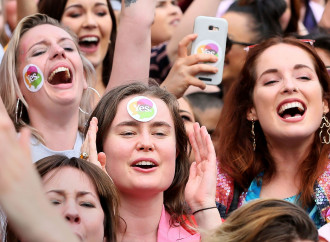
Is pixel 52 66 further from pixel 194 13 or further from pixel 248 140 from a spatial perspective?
pixel 194 13

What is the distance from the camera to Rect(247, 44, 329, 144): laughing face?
12.0 feet

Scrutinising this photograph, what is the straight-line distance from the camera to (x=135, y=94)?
3396 mm

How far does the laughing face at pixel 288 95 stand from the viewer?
367 cm

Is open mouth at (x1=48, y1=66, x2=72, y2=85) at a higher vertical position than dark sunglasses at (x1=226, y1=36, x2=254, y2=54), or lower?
lower

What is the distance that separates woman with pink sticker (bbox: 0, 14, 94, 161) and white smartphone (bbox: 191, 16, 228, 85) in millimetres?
596

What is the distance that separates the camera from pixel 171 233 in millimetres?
3217

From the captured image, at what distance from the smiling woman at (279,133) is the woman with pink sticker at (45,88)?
0.78m

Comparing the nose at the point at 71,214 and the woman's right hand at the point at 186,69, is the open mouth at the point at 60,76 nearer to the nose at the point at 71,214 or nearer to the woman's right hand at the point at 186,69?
the woman's right hand at the point at 186,69

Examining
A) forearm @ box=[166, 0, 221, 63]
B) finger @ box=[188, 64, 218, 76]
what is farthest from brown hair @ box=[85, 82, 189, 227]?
forearm @ box=[166, 0, 221, 63]

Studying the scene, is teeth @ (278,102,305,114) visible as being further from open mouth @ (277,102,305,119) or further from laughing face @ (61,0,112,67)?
laughing face @ (61,0,112,67)

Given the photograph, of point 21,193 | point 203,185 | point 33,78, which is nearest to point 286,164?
point 203,185

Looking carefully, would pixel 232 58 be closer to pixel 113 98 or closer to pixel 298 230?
pixel 113 98

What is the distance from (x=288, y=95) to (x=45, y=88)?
1.15 m

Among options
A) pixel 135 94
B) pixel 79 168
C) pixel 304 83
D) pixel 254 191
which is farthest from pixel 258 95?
pixel 79 168
